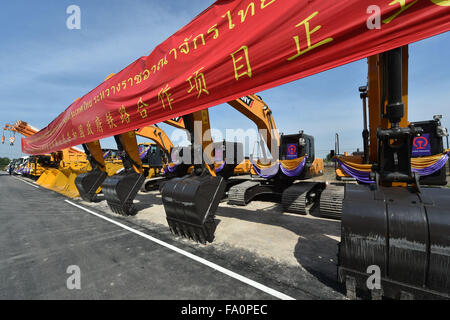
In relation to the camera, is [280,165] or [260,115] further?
[260,115]

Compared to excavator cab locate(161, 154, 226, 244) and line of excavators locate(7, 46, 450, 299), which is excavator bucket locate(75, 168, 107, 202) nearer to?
line of excavators locate(7, 46, 450, 299)

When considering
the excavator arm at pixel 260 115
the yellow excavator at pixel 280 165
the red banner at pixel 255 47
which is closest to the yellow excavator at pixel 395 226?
the red banner at pixel 255 47

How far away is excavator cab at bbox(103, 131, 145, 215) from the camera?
6.14 m

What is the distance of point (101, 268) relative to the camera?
3070 mm

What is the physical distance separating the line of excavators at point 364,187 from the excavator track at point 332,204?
26mm

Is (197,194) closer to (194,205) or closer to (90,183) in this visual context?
(194,205)

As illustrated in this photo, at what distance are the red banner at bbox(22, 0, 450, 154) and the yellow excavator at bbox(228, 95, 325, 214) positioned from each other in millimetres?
2951

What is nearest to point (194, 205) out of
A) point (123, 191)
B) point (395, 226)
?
point (395, 226)

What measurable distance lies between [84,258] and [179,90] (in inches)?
130

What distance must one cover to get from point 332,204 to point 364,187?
3.25 metres

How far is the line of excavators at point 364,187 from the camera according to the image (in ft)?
6.41

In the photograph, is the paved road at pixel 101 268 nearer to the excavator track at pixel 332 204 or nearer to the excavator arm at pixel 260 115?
the excavator track at pixel 332 204
